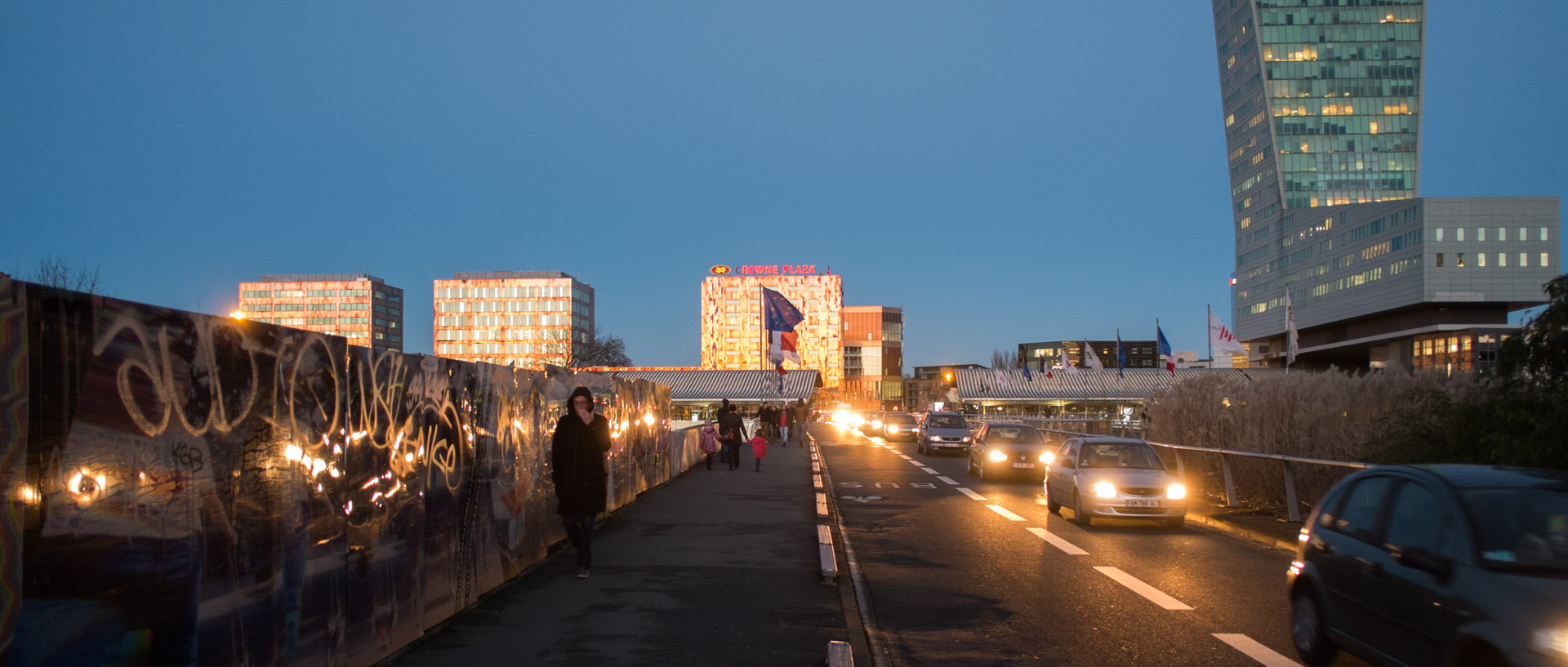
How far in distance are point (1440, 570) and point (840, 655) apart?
10.7ft

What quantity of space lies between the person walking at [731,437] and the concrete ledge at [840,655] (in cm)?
2005

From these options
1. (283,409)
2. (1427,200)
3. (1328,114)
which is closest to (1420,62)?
(1328,114)

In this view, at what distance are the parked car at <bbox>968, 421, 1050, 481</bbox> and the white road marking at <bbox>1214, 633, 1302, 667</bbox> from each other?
16912 mm

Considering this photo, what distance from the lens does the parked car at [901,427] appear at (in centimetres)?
5288

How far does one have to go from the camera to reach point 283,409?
213 inches

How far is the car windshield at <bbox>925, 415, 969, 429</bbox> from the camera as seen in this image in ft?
123

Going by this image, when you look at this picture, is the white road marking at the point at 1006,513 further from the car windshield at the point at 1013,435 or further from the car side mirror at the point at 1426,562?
the car side mirror at the point at 1426,562

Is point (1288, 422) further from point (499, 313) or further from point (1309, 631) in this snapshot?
point (499, 313)

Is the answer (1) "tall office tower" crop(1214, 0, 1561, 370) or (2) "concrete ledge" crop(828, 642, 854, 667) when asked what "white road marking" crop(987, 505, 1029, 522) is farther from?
(1) "tall office tower" crop(1214, 0, 1561, 370)

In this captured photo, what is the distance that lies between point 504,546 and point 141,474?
512 cm

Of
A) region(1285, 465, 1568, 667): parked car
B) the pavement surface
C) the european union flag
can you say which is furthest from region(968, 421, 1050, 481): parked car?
the european union flag

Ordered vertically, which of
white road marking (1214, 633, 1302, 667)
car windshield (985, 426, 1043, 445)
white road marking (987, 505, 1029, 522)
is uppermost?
car windshield (985, 426, 1043, 445)

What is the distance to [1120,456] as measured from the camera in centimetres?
1573

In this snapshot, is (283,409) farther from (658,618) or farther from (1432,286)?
(1432,286)
